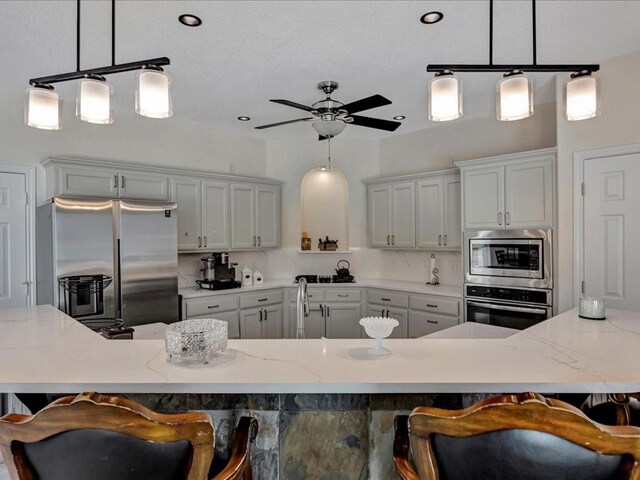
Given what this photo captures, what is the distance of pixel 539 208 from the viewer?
3.55 m

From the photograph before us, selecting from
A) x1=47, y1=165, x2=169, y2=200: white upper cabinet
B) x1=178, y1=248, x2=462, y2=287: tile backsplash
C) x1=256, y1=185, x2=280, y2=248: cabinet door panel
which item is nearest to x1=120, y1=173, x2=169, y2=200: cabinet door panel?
x1=47, y1=165, x2=169, y2=200: white upper cabinet

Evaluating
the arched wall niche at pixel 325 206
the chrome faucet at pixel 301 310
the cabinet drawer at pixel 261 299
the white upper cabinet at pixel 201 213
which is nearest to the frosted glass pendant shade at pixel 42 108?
the chrome faucet at pixel 301 310

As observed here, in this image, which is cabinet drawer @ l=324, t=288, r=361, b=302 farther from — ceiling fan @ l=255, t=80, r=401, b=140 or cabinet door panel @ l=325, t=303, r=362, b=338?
ceiling fan @ l=255, t=80, r=401, b=140

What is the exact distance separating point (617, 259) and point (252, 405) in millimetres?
3050

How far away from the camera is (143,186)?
3.94m

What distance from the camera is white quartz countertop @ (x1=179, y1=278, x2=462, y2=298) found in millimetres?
4168

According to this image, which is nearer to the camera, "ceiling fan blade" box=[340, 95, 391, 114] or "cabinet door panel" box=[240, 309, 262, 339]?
"ceiling fan blade" box=[340, 95, 391, 114]

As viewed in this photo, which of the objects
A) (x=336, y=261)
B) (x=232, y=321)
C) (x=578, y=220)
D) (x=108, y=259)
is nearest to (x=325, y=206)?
(x=336, y=261)

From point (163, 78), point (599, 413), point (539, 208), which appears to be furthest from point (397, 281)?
point (163, 78)

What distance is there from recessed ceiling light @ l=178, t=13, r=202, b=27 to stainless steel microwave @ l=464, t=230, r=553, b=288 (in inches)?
123

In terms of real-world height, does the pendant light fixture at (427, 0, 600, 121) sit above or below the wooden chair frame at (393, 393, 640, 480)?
above

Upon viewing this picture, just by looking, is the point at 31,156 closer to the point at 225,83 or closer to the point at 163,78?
the point at 225,83

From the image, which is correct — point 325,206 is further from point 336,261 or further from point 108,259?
point 108,259

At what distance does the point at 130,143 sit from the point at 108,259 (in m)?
1.43
